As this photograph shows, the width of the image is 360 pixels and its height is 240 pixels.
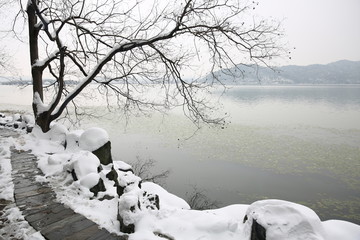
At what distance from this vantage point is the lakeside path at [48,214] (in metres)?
2.97

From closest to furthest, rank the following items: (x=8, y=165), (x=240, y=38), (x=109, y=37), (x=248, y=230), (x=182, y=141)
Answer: (x=248, y=230)
(x=8, y=165)
(x=240, y=38)
(x=109, y=37)
(x=182, y=141)

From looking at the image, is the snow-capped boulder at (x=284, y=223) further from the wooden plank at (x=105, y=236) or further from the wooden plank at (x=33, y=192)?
the wooden plank at (x=33, y=192)

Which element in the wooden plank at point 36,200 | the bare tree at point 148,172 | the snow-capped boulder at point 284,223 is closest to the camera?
the snow-capped boulder at point 284,223

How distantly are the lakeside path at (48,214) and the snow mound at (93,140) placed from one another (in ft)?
4.26

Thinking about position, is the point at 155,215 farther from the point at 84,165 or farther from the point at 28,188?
the point at 28,188

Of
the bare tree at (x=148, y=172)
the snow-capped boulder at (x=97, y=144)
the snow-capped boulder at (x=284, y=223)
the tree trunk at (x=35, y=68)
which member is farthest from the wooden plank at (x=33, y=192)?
the bare tree at (x=148, y=172)

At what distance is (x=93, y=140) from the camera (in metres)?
5.80

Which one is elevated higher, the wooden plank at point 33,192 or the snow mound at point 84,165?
the snow mound at point 84,165

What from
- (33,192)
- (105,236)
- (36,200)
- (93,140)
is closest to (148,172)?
(93,140)

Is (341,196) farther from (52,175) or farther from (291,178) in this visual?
(52,175)

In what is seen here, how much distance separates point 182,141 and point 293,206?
12.3 m

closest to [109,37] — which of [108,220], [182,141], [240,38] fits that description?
[240,38]

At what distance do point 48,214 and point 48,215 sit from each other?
1.2 inches

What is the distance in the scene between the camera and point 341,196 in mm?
8664
